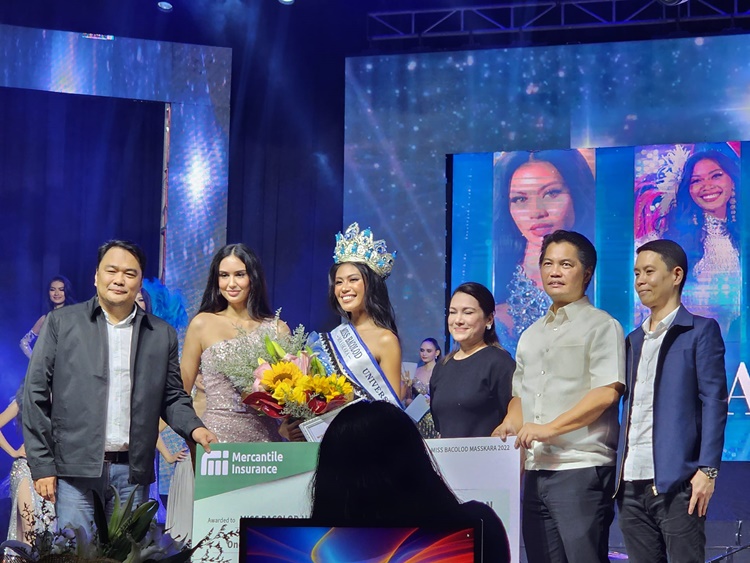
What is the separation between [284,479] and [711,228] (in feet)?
15.3

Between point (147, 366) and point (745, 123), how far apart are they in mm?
5057

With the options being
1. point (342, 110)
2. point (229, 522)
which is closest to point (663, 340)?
point (229, 522)

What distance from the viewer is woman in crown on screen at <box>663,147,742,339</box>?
6777 millimetres

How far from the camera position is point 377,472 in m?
1.65

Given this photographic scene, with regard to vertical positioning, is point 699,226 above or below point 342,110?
below

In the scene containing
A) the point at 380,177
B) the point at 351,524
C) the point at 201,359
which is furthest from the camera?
the point at 380,177

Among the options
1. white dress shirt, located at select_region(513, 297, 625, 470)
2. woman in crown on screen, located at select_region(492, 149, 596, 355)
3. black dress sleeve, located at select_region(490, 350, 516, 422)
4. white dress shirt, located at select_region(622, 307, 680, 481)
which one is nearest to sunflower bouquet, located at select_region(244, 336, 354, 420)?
black dress sleeve, located at select_region(490, 350, 516, 422)

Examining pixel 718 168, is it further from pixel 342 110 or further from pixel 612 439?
pixel 612 439

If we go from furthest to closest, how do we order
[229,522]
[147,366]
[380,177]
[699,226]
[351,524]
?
[380,177], [699,226], [147,366], [229,522], [351,524]

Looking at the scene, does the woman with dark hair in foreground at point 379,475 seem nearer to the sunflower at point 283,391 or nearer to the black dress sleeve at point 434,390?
the sunflower at point 283,391

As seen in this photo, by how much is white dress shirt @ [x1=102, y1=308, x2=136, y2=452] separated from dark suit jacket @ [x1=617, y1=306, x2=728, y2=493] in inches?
63.9

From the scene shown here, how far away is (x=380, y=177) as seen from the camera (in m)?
7.66

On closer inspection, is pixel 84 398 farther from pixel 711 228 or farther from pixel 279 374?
pixel 711 228

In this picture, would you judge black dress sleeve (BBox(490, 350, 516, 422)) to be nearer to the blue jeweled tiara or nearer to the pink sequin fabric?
the blue jeweled tiara
